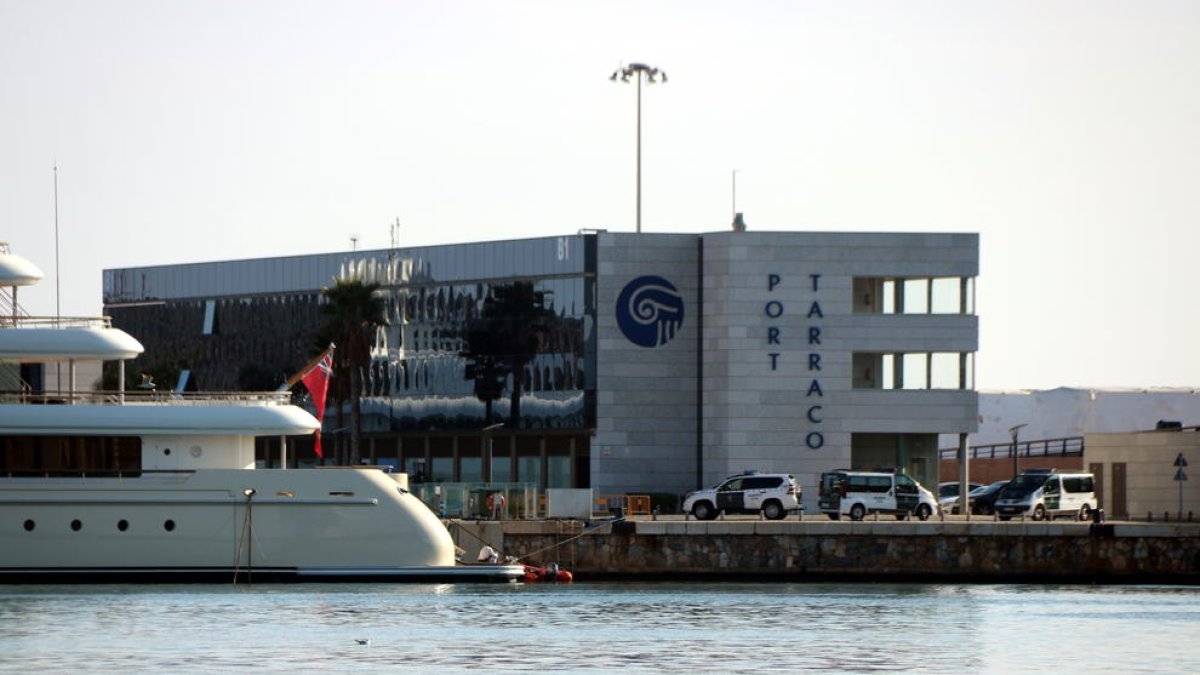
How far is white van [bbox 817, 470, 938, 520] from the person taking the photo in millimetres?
74688

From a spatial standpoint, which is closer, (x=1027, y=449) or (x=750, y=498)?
(x=750, y=498)

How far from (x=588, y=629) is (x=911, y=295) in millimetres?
33947

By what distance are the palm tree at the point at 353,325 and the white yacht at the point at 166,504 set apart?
1227 inches

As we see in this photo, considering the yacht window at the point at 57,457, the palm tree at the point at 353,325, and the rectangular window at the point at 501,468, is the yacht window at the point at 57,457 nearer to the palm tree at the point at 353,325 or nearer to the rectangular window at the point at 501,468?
the palm tree at the point at 353,325

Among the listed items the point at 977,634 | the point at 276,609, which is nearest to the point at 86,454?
the point at 276,609

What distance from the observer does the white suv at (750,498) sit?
74.5 m

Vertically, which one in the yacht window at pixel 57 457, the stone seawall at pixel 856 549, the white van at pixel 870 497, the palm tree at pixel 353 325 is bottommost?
the stone seawall at pixel 856 549

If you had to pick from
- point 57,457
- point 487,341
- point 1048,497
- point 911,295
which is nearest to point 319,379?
point 57,457

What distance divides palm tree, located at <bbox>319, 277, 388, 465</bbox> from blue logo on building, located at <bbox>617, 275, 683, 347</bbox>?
11.7 metres

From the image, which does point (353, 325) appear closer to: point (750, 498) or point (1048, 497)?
point (750, 498)

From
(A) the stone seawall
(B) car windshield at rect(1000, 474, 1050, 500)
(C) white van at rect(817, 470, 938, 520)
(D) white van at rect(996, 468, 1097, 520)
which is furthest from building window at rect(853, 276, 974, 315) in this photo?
(A) the stone seawall

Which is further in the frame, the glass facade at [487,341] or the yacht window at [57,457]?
the glass facade at [487,341]

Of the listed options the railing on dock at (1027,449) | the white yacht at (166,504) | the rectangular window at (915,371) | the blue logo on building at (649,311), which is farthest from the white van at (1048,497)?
the railing on dock at (1027,449)

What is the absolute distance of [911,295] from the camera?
3334 inches
